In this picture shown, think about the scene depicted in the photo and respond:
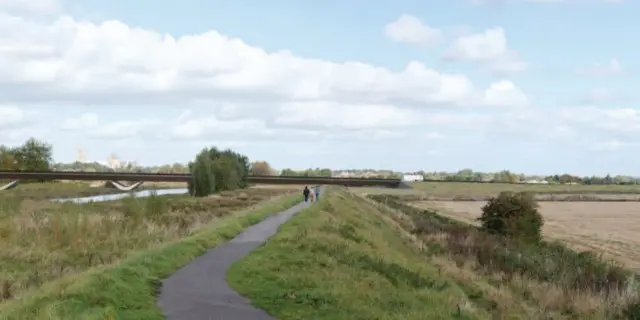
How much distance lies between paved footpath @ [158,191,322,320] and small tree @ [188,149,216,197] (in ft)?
259

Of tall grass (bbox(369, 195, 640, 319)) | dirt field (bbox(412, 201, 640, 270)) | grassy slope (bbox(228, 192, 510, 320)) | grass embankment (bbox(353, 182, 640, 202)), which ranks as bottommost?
dirt field (bbox(412, 201, 640, 270))

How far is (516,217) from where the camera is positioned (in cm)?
4588

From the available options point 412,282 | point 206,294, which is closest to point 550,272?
point 412,282

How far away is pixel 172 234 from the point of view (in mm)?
29484

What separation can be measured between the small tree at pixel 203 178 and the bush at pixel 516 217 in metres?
59.2

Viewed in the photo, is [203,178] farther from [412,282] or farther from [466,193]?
[412,282]

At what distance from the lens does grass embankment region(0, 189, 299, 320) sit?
12961 mm

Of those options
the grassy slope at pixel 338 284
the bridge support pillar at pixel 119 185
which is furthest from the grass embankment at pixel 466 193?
the grassy slope at pixel 338 284

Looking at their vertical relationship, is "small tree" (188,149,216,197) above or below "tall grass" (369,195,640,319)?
above

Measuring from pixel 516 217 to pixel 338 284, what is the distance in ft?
105

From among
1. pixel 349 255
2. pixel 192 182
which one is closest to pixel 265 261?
pixel 349 255

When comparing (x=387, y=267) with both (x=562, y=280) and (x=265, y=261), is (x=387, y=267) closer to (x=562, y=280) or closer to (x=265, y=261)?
(x=265, y=261)

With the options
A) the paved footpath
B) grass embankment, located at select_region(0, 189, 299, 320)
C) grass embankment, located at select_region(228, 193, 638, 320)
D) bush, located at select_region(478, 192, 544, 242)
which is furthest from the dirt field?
the paved footpath

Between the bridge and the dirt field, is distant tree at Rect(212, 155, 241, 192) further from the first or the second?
the dirt field
